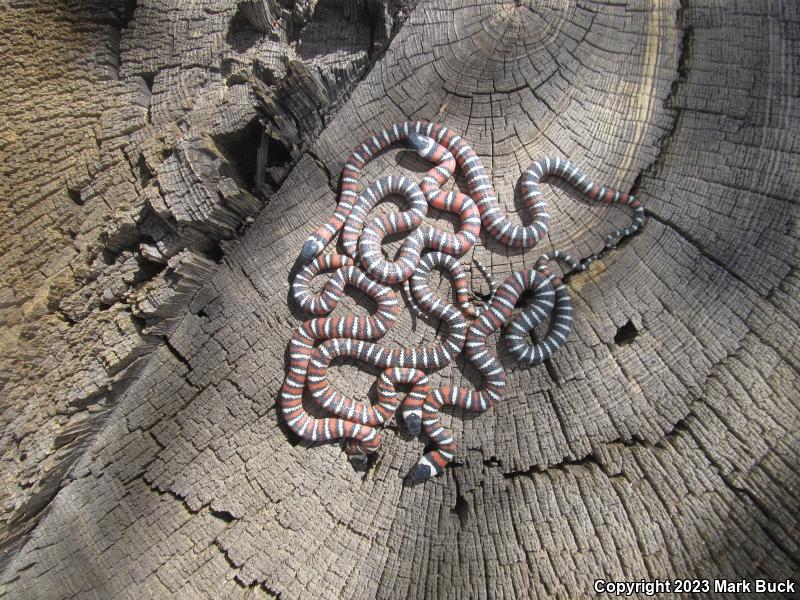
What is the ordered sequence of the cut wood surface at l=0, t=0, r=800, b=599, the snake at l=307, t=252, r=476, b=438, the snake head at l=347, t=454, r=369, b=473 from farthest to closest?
the snake at l=307, t=252, r=476, b=438, the snake head at l=347, t=454, r=369, b=473, the cut wood surface at l=0, t=0, r=800, b=599

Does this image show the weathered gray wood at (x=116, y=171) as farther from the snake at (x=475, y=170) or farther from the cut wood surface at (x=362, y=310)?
the snake at (x=475, y=170)

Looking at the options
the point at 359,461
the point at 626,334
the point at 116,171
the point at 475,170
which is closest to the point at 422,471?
the point at 359,461

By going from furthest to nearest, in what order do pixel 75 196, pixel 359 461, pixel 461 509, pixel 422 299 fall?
pixel 422 299 → pixel 75 196 → pixel 359 461 → pixel 461 509

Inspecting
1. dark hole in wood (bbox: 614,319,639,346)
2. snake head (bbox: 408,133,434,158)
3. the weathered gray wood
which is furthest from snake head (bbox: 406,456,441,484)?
snake head (bbox: 408,133,434,158)

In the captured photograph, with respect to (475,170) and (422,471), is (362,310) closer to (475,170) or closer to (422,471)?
(422,471)

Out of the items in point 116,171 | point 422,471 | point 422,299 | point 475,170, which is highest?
point 475,170

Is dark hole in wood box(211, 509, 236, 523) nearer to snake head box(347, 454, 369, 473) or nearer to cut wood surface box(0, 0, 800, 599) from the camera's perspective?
cut wood surface box(0, 0, 800, 599)
